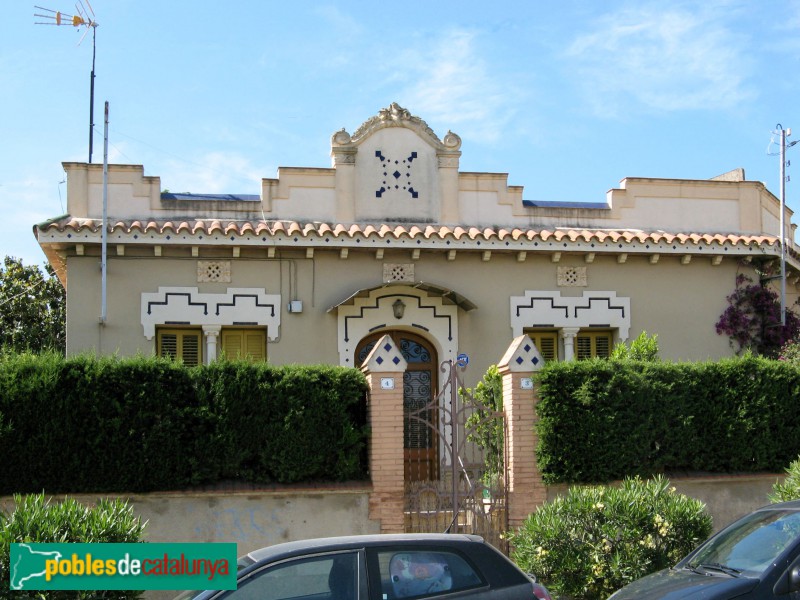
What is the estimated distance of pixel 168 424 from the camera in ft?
36.6

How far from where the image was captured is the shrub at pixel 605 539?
10188 millimetres

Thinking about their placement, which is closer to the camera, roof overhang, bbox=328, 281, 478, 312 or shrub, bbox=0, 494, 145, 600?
shrub, bbox=0, 494, 145, 600

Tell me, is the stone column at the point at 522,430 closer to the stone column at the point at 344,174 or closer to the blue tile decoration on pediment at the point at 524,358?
the blue tile decoration on pediment at the point at 524,358

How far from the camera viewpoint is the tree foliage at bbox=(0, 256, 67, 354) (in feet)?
86.5

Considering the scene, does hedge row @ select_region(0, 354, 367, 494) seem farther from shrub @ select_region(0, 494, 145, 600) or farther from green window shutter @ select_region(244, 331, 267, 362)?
green window shutter @ select_region(244, 331, 267, 362)

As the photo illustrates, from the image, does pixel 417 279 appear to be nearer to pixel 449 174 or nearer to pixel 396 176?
pixel 396 176

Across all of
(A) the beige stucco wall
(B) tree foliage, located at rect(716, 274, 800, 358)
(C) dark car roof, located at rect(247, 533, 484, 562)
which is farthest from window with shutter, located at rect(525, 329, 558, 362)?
(C) dark car roof, located at rect(247, 533, 484, 562)

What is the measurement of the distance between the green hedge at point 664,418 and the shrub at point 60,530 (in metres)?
5.02

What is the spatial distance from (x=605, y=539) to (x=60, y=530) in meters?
5.21

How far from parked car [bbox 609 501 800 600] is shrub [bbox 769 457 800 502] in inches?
91.8

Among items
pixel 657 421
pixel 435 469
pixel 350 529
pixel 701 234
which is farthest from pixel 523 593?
pixel 701 234

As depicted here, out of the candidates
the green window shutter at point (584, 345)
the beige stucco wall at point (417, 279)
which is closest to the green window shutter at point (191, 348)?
the beige stucco wall at point (417, 279)

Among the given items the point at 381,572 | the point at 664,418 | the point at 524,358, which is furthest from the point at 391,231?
the point at 381,572

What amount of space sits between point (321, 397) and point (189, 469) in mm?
1646
